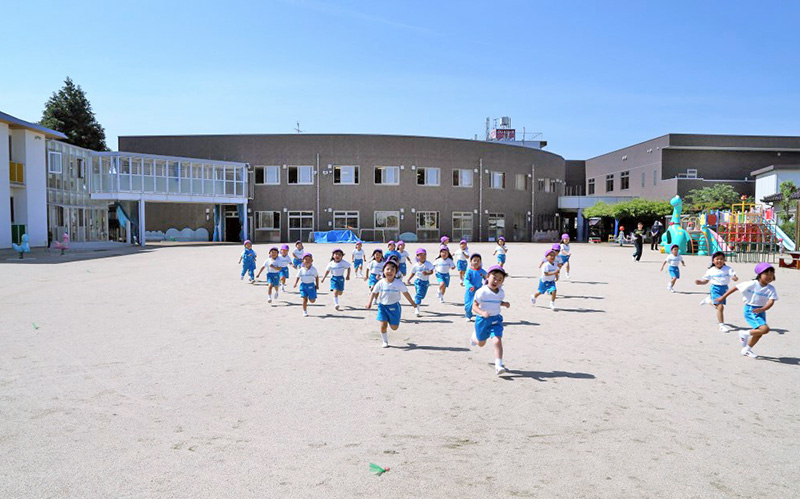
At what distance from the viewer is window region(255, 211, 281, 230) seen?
47156 millimetres

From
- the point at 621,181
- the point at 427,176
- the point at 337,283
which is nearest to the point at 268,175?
the point at 427,176

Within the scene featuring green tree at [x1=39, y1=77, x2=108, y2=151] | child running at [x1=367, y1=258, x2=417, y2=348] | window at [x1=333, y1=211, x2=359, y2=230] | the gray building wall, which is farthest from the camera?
green tree at [x1=39, y1=77, x2=108, y2=151]

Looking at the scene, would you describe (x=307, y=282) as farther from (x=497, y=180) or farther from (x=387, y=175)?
(x=497, y=180)

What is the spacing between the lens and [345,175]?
4788 centimetres

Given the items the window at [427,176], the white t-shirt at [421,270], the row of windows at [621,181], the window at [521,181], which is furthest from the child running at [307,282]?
the row of windows at [621,181]

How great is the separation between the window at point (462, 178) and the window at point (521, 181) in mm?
5720

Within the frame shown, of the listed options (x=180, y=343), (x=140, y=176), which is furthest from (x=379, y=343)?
(x=140, y=176)

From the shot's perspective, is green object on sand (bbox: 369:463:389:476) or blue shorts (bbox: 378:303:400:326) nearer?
green object on sand (bbox: 369:463:389:476)

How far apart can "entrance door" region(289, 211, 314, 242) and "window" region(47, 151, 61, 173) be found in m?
16.7

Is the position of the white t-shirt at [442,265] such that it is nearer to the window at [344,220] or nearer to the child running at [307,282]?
the child running at [307,282]

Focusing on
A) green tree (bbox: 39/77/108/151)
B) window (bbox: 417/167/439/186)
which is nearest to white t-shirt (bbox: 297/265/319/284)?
window (bbox: 417/167/439/186)

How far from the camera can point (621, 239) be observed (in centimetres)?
4591

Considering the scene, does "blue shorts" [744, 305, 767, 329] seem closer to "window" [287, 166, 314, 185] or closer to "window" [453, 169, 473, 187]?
"window" [287, 166, 314, 185]

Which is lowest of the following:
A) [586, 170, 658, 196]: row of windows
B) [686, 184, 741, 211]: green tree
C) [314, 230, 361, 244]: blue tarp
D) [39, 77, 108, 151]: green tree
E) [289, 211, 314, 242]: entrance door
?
[314, 230, 361, 244]: blue tarp
